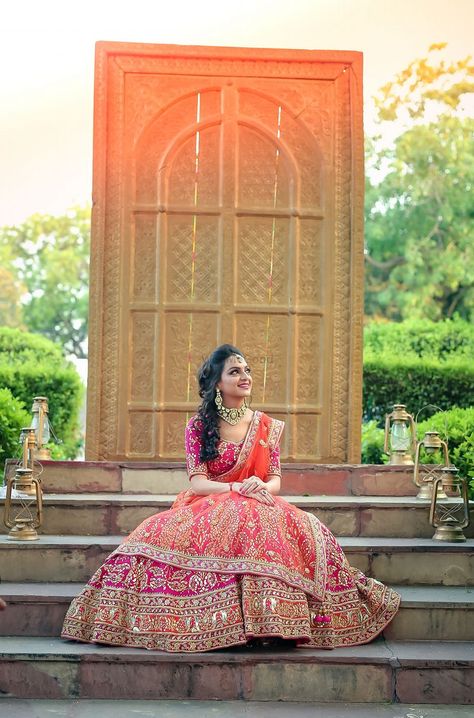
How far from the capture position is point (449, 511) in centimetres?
552

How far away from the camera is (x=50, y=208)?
85.9ft

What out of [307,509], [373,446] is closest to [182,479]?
[307,509]

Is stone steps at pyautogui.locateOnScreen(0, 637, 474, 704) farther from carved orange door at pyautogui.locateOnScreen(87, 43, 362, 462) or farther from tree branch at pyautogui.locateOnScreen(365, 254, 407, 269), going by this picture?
tree branch at pyautogui.locateOnScreen(365, 254, 407, 269)

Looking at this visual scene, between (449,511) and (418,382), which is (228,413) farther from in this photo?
(418,382)

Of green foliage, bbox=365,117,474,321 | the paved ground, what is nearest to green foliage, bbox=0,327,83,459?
the paved ground

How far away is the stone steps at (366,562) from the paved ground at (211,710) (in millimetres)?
974

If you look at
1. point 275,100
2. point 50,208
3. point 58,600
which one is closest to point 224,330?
point 275,100

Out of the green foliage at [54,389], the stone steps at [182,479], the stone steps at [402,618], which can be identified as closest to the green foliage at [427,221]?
the green foliage at [54,389]

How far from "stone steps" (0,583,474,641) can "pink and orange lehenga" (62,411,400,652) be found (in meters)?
0.12

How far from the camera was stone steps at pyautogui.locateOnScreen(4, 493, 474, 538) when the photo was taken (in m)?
5.63

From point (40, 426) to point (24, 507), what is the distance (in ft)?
3.12

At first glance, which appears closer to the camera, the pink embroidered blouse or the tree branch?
the pink embroidered blouse

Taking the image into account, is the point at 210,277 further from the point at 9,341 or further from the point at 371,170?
the point at 371,170

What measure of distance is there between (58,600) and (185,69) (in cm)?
387
